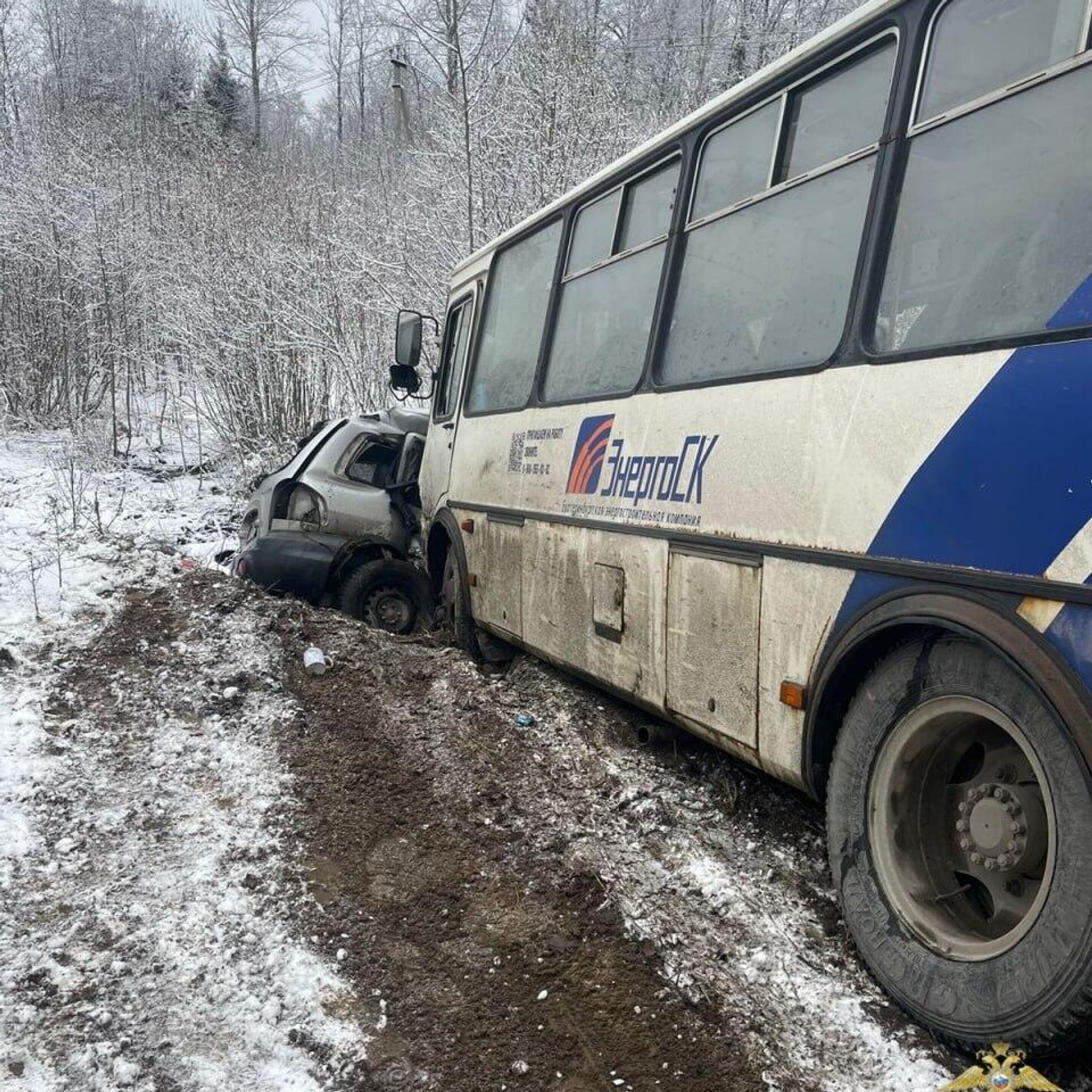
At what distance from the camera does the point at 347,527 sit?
25.5ft

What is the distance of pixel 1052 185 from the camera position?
87.4 inches

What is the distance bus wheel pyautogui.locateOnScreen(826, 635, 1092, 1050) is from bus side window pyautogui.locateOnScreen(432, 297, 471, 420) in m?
4.53

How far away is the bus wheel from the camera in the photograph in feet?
6.60

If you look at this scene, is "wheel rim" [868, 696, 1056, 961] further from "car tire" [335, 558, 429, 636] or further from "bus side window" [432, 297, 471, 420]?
"car tire" [335, 558, 429, 636]

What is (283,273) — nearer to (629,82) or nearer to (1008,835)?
(629,82)

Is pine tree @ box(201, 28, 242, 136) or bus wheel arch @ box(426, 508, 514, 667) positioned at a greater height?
pine tree @ box(201, 28, 242, 136)

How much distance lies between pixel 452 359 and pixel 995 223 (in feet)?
16.3

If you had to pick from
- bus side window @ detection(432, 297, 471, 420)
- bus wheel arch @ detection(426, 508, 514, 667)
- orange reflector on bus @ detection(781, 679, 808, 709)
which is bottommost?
bus wheel arch @ detection(426, 508, 514, 667)

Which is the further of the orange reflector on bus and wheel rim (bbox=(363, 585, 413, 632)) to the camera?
wheel rim (bbox=(363, 585, 413, 632))

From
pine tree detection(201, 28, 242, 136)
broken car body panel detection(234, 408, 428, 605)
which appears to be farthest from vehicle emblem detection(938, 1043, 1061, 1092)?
→ pine tree detection(201, 28, 242, 136)

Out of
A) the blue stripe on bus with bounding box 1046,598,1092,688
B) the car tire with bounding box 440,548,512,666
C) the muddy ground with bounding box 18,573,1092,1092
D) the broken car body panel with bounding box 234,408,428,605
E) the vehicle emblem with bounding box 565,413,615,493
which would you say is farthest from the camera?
the broken car body panel with bounding box 234,408,428,605

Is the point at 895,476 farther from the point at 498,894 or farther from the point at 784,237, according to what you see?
the point at 498,894

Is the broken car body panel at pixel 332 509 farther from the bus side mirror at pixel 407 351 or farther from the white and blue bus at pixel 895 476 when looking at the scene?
the white and blue bus at pixel 895 476

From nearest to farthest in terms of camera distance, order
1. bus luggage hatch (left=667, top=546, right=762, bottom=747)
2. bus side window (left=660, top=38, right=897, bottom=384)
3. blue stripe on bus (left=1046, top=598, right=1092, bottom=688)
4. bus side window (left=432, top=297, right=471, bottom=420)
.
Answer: blue stripe on bus (left=1046, top=598, right=1092, bottom=688) → bus side window (left=660, top=38, right=897, bottom=384) → bus luggage hatch (left=667, top=546, right=762, bottom=747) → bus side window (left=432, top=297, right=471, bottom=420)
